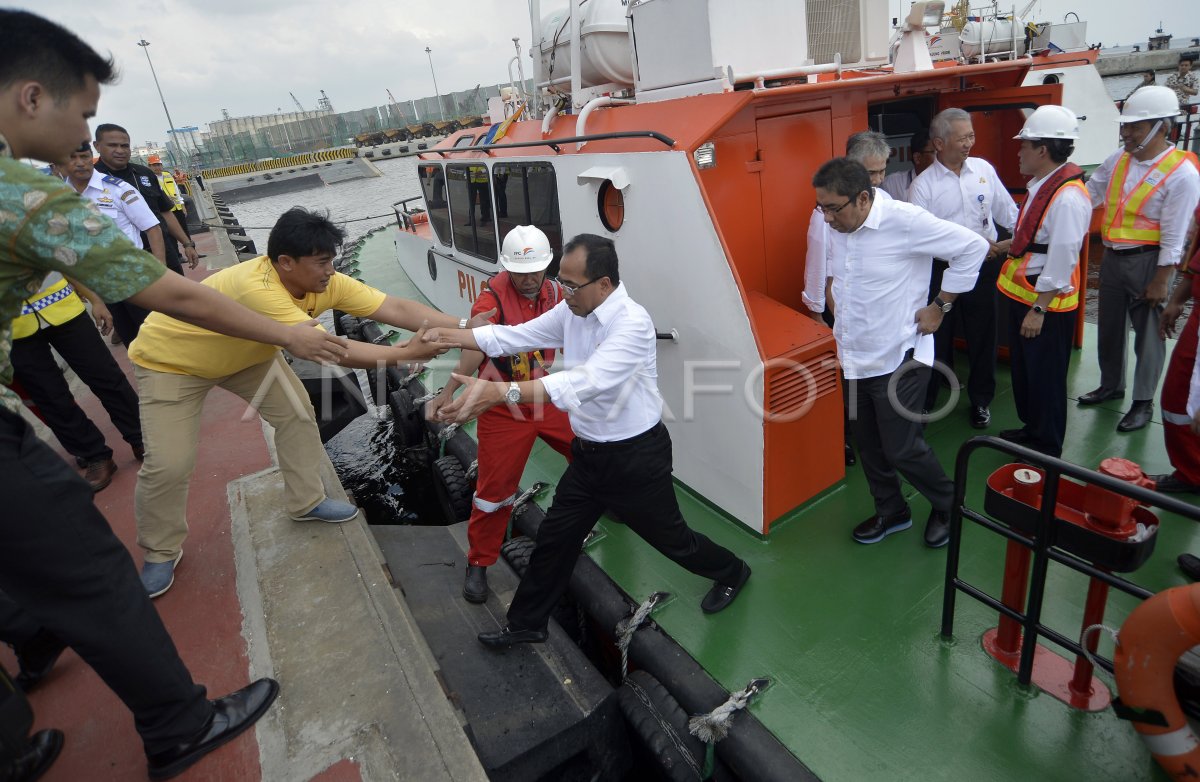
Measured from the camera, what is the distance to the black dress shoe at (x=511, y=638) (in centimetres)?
278

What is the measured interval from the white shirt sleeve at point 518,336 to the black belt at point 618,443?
510 millimetres

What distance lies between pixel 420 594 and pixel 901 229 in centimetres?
276

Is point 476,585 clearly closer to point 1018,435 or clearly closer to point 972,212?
point 1018,435

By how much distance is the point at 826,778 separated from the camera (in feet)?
6.59

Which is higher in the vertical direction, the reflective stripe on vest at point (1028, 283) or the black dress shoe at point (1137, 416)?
the reflective stripe on vest at point (1028, 283)

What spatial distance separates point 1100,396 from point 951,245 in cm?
202

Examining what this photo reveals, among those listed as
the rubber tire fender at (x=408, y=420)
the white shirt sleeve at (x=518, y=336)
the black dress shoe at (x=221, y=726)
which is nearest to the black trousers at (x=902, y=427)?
the white shirt sleeve at (x=518, y=336)

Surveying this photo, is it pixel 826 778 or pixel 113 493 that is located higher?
pixel 113 493

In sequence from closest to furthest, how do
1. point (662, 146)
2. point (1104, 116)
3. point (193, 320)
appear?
point (193, 320)
point (662, 146)
point (1104, 116)

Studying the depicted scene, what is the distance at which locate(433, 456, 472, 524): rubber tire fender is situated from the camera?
4.32 m

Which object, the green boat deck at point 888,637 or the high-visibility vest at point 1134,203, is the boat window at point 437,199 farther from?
the high-visibility vest at point 1134,203

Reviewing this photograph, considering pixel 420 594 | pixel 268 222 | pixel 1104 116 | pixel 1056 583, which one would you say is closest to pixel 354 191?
pixel 268 222

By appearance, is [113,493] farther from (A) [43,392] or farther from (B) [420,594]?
(B) [420,594]

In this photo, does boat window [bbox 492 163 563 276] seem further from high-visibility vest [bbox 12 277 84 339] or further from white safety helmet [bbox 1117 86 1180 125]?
white safety helmet [bbox 1117 86 1180 125]
